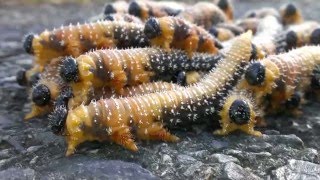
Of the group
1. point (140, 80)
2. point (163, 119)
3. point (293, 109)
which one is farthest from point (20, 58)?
point (293, 109)

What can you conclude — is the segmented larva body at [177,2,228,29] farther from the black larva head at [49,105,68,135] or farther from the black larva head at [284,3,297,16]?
the black larva head at [49,105,68,135]

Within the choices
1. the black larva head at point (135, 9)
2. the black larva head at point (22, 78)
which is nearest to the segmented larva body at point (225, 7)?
the black larva head at point (135, 9)

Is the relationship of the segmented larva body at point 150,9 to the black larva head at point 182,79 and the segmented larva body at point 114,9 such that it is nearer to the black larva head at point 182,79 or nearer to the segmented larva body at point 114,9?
the segmented larva body at point 114,9

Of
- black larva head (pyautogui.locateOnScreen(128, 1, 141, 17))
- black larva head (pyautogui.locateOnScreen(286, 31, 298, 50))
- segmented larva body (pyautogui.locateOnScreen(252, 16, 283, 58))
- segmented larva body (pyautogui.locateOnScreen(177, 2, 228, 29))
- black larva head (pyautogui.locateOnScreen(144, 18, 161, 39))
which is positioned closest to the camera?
black larva head (pyautogui.locateOnScreen(144, 18, 161, 39))

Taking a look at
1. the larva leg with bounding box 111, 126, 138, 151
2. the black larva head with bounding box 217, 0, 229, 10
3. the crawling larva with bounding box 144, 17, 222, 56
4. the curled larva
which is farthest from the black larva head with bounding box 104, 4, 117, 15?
the curled larva

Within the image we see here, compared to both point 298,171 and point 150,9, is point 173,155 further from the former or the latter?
point 150,9

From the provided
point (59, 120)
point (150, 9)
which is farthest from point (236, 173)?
point (150, 9)

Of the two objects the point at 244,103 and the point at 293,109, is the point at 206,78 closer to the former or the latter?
the point at 244,103
